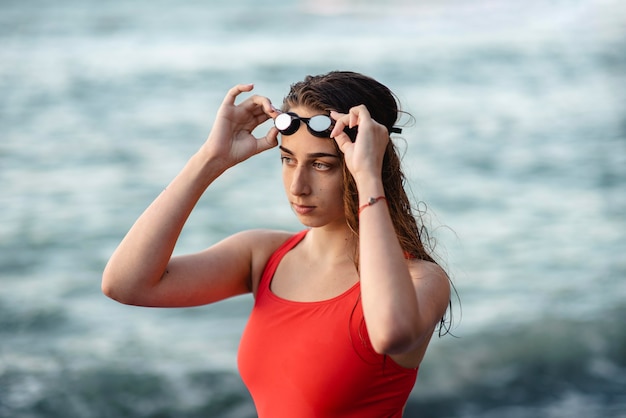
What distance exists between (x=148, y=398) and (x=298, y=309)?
4.49 metres

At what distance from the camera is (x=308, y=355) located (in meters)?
2.53

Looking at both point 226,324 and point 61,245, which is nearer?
point 226,324

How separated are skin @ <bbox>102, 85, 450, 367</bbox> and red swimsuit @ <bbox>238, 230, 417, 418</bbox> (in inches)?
2.8

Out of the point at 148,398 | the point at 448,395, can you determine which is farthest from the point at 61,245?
the point at 448,395

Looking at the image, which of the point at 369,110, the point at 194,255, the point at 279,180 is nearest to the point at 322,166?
the point at 369,110

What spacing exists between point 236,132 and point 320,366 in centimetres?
84

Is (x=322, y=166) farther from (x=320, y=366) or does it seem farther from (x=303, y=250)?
(x=320, y=366)

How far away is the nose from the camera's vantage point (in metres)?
2.51

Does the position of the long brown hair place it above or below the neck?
above

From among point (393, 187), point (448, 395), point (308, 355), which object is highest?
point (393, 187)

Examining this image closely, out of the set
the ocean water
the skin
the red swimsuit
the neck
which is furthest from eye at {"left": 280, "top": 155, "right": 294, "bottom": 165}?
the ocean water

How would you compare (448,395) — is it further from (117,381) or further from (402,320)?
(402,320)

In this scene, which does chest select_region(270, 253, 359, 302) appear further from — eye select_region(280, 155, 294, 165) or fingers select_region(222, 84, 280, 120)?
fingers select_region(222, 84, 280, 120)

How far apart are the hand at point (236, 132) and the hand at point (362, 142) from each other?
294 millimetres
